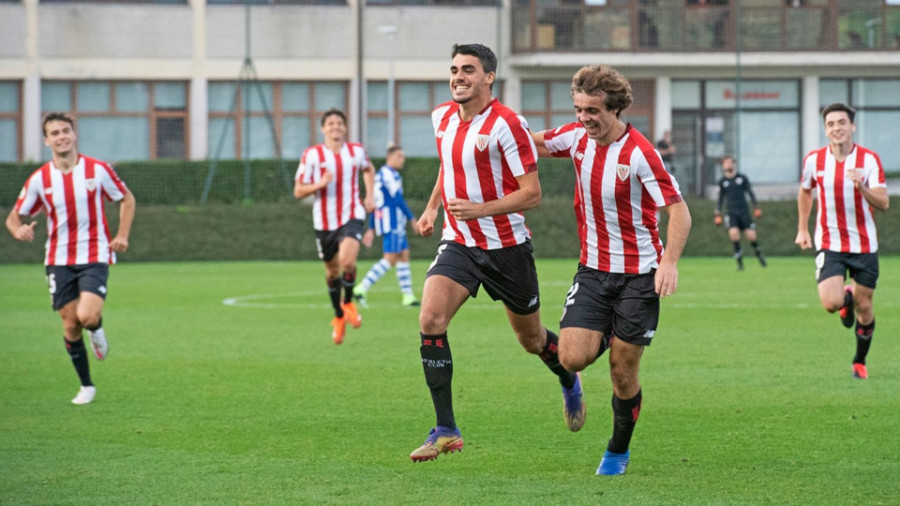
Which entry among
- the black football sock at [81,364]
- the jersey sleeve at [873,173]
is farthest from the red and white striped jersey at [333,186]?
the jersey sleeve at [873,173]

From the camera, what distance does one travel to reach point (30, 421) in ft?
30.3

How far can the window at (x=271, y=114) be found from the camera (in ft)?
129

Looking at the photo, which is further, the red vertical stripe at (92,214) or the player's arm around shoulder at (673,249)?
the red vertical stripe at (92,214)

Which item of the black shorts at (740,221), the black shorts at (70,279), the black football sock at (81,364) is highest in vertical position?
the black shorts at (740,221)

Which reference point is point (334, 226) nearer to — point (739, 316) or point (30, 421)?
point (739, 316)

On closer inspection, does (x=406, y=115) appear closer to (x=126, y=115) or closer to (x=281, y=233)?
(x=126, y=115)

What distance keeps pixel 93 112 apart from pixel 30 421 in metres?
30.8

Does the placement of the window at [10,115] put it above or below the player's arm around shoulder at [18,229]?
above

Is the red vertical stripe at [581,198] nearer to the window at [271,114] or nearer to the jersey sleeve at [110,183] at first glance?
the jersey sleeve at [110,183]

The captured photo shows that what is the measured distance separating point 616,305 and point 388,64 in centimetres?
3287

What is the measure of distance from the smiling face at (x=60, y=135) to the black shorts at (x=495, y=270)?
3.51m

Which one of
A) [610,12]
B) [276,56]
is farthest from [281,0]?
[610,12]

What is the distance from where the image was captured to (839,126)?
35.8 ft

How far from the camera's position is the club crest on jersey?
7992 mm
